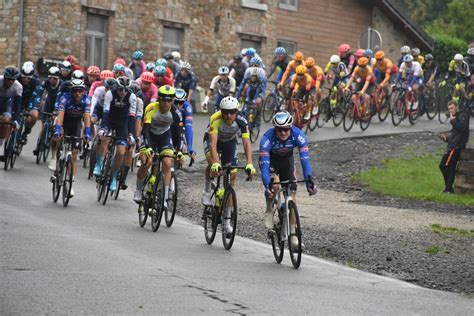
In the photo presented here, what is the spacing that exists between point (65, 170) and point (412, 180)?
33.6ft

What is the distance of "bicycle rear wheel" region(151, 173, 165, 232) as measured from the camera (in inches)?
634

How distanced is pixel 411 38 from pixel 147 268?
1518 inches

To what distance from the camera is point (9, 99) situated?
22.1 metres

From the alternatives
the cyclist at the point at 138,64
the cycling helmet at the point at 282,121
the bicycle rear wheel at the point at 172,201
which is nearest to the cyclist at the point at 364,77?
the cyclist at the point at 138,64

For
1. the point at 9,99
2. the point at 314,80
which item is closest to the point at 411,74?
the point at 314,80

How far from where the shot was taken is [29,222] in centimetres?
1589

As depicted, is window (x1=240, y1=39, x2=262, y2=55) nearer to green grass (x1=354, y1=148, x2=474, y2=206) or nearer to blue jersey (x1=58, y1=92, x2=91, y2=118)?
green grass (x1=354, y1=148, x2=474, y2=206)

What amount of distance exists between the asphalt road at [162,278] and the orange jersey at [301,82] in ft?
46.7

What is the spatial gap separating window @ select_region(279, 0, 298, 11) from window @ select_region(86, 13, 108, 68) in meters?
8.65

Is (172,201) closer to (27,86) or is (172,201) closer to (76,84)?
(76,84)

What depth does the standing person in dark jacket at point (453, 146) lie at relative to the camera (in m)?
24.1

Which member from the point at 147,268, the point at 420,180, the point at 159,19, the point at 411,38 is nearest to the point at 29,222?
the point at 147,268

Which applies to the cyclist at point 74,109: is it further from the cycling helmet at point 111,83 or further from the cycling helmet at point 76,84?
the cycling helmet at point 111,83

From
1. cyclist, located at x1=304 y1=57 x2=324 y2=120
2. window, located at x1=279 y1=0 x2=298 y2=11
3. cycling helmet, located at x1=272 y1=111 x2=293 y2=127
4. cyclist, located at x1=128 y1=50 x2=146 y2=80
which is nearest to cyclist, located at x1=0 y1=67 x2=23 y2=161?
cyclist, located at x1=128 y1=50 x2=146 y2=80
